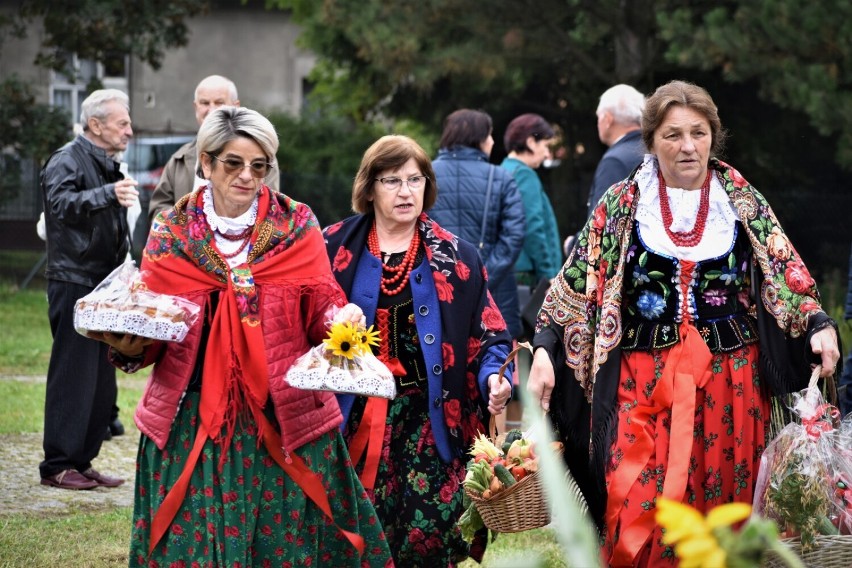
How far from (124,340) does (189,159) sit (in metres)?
3.53

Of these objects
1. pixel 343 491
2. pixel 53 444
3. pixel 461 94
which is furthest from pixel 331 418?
pixel 461 94

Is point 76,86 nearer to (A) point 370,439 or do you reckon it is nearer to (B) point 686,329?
(A) point 370,439

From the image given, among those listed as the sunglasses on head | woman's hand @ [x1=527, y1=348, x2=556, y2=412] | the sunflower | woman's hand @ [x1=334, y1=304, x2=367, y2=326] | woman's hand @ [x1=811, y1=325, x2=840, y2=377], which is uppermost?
the sunglasses on head

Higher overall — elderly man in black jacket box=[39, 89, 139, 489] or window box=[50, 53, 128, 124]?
window box=[50, 53, 128, 124]

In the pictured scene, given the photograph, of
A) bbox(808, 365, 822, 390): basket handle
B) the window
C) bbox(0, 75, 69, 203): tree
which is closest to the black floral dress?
bbox(808, 365, 822, 390): basket handle

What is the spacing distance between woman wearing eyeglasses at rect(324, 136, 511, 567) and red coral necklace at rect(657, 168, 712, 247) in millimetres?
836

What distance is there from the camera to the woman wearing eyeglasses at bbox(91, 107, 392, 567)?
4.21 meters

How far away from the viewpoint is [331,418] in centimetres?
445

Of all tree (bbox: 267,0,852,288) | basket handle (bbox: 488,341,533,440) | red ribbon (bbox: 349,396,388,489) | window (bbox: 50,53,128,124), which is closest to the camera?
basket handle (bbox: 488,341,533,440)

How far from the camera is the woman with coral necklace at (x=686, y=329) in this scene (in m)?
4.50

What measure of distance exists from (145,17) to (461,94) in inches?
201

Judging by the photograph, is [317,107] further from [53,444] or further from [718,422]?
[718,422]

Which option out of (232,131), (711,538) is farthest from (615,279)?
(711,538)

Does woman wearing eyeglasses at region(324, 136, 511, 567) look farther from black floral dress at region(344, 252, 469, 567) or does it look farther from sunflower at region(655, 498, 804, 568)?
sunflower at region(655, 498, 804, 568)
